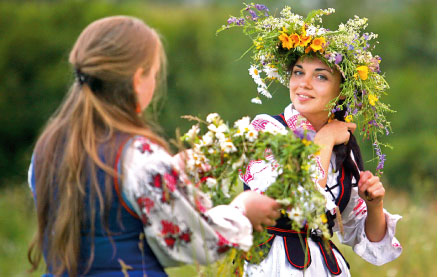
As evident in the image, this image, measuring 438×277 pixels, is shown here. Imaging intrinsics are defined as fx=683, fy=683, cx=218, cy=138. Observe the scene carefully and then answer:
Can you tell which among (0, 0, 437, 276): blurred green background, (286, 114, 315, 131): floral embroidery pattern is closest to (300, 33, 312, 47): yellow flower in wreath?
(286, 114, 315, 131): floral embroidery pattern

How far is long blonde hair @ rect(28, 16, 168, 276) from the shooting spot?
7.82 ft

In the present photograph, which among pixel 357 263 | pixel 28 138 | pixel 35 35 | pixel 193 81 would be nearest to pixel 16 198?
pixel 28 138

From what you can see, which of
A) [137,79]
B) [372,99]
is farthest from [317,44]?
[137,79]

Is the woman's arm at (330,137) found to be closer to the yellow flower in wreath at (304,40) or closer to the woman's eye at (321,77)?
the woman's eye at (321,77)

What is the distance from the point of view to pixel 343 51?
3357mm

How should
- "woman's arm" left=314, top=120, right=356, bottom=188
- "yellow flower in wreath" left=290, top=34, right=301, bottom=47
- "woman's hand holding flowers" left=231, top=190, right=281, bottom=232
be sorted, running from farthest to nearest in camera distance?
"yellow flower in wreath" left=290, top=34, right=301, bottom=47 → "woman's arm" left=314, top=120, right=356, bottom=188 → "woman's hand holding flowers" left=231, top=190, right=281, bottom=232

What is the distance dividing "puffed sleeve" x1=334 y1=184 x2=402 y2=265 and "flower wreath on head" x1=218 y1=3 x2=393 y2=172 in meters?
0.23

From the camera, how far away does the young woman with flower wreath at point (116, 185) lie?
237cm

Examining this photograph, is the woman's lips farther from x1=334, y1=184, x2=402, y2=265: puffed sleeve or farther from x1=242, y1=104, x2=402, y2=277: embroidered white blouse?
x1=334, y1=184, x2=402, y2=265: puffed sleeve

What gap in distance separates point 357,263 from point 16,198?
5.32m

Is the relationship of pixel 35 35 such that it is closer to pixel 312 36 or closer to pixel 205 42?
pixel 205 42

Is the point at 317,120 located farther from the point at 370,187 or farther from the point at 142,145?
the point at 142,145

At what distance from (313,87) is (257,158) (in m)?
0.81

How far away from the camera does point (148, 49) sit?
2500 mm
